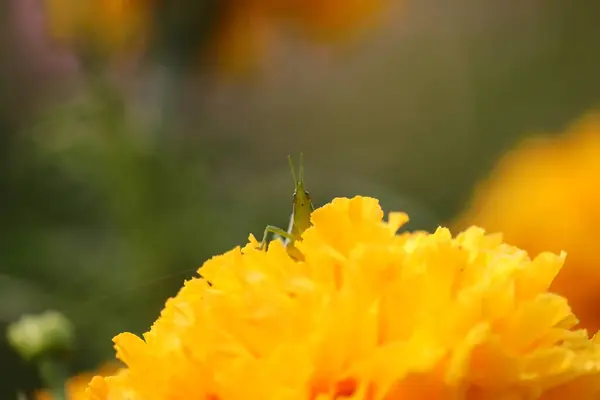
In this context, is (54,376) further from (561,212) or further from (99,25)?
(99,25)

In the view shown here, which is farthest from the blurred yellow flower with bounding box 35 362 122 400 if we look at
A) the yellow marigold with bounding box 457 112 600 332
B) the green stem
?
the yellow marigold with bounding box 457 112 600 332

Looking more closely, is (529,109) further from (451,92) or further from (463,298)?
(463,298)

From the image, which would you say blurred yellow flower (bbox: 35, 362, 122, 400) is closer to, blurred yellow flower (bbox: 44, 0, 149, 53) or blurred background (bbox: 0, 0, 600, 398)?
blurred background (bbox: 0, 0, 600, 398)

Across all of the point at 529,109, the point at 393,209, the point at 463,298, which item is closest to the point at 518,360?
the point at 463,298

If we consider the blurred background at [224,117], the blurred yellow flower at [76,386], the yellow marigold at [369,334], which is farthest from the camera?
the blurred background at [224,117]

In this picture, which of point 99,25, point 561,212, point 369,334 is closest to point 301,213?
point 369,334

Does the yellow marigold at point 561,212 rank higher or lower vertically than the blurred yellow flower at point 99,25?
lower

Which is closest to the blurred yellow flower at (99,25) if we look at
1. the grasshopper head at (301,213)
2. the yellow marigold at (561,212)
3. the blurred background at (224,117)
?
the blurred background at (224,117)

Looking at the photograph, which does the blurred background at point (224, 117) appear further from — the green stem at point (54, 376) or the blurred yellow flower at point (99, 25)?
the green stem at point (54, 376)
